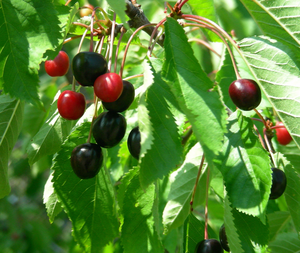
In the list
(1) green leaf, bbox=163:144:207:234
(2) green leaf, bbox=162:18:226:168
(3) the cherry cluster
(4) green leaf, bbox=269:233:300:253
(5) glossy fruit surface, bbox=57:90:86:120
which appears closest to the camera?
(2) green leaf, bbox=162:18:226:168

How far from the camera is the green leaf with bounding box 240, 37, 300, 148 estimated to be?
1.10 metres

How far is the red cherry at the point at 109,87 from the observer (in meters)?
0.93

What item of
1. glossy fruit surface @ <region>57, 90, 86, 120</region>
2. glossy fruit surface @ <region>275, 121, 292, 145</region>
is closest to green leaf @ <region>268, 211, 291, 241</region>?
glossy fruit surface @ <region>275, 121, 292, 145</region>

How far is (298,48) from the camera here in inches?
48.9

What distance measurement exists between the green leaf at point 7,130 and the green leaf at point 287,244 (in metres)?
1.24

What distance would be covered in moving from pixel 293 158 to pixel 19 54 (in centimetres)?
136

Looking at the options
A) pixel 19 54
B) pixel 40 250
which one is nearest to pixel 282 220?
pixel 19 54

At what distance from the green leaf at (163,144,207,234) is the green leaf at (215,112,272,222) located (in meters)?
0.17

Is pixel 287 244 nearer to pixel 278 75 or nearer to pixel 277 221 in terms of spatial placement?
pixel 277 221

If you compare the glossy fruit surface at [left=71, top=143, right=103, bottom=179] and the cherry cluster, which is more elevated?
the cherry cluster

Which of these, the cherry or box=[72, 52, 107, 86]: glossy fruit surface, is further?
the cherry

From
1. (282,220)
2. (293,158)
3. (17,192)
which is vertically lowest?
(17,192)

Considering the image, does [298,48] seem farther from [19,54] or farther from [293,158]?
[19,54]

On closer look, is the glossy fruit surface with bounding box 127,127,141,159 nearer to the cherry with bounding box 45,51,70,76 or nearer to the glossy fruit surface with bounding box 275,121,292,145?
the cherry with bounding box 45,51,70,76
